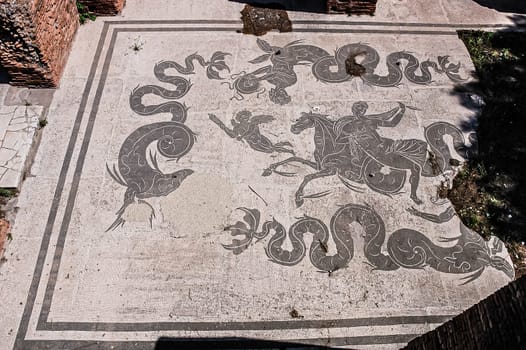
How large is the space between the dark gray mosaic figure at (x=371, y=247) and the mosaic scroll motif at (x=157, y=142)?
1.19 metres

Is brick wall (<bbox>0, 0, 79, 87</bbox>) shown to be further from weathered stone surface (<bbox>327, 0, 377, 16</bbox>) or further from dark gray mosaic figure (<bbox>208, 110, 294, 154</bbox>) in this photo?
weathered stone surface (<bbox>327, 0, 377, 16</bbox>)

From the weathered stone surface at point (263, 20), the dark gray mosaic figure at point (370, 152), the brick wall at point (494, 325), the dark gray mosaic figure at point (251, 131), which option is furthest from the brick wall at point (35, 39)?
the brick wall at point (494, 325)

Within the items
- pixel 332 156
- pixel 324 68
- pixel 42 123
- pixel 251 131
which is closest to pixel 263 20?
pixel 324 68

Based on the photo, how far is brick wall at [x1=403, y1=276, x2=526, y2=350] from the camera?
195cm

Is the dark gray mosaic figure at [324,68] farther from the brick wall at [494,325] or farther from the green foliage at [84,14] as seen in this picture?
the brick wall at [494,325]

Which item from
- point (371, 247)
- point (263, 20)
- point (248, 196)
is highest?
point (263, 20)

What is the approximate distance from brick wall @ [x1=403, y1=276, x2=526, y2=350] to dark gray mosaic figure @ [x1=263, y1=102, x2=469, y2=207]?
3.23 m

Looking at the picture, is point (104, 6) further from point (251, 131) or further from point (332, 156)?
point (332, 156)

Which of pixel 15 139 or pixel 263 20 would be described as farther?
pixel 263 20

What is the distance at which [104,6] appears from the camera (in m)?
7.25

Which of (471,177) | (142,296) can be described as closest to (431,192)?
(471,177)

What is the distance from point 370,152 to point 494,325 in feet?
13.1

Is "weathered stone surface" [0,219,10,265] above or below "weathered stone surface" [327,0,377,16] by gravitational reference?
below

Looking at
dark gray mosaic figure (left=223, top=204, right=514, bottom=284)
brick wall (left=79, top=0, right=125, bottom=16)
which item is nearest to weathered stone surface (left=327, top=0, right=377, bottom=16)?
brick wall (left=79, top=0, right=125, bottom=16)
